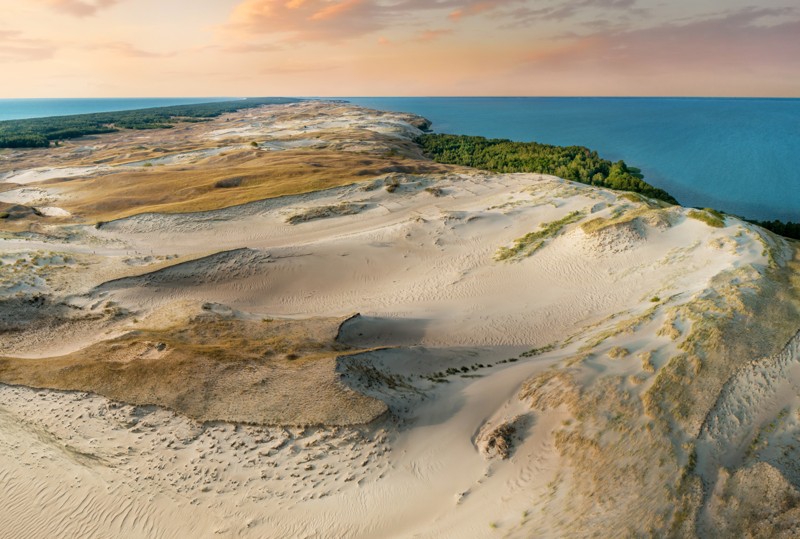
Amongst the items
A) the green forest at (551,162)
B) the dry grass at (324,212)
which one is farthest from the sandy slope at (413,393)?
the green forest at (551,162)

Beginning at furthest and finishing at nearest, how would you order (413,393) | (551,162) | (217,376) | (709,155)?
(709,155) → (551,162) → (413,393) → (217,376)

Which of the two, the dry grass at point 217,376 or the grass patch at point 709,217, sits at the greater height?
the grass patch at point 709,217

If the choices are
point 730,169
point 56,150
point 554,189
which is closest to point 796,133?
point 730,169

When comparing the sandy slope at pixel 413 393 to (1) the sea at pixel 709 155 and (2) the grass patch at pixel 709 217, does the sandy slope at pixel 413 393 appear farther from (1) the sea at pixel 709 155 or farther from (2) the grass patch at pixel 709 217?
(1) the sea at pixel 709 155

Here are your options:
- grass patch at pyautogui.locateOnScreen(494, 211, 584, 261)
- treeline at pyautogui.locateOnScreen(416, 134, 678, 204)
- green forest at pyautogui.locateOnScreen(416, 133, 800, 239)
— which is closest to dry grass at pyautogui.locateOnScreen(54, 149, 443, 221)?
treeline at pyautogui.locateOnScreen(416, 134, 678, 204)

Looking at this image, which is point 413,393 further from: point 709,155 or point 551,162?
point 709,155

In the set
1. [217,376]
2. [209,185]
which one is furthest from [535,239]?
[209,185]
